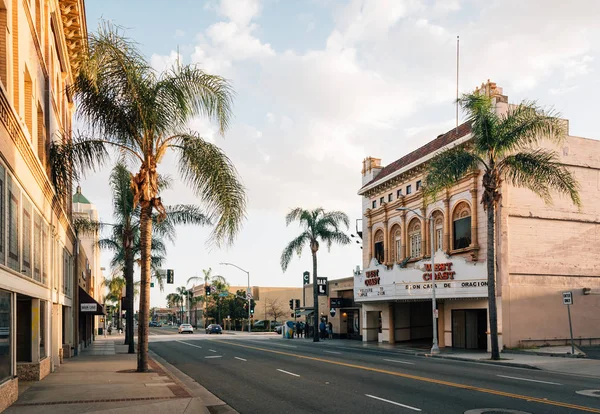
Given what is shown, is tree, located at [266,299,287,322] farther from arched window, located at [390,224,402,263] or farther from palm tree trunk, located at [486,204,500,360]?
palm tree trunk, located at [486,204,500,360]

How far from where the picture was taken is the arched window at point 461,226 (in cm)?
3697

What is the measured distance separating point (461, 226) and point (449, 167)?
985cm

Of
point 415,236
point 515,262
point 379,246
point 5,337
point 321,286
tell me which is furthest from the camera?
point 321,286

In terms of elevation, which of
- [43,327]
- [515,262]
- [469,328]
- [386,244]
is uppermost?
[386,244]

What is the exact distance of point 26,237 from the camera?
16.2 meters

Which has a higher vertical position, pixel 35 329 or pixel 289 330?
pixel 35 329

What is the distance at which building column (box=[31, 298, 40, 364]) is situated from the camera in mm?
17891

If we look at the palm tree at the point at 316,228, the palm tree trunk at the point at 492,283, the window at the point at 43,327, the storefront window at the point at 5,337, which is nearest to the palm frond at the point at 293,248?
the palm tree at the point at 316,228

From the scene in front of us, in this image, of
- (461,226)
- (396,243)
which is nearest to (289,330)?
(396,243)

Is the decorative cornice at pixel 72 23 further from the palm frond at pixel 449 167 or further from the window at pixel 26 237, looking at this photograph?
the palm frond at pixel 449 167

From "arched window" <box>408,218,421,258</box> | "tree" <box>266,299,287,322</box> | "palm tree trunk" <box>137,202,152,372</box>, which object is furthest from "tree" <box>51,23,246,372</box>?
"tree" <box>266,299,287,322</box>

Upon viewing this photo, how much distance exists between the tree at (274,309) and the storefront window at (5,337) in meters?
99.1

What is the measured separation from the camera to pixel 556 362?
25.3 metres

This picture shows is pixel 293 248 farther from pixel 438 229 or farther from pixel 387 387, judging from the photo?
pixel 387 387
